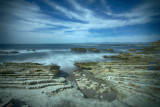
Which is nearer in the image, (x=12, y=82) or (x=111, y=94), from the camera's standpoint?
(x=111, y=94)

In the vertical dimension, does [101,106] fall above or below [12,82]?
below

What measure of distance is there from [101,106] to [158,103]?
195 inches

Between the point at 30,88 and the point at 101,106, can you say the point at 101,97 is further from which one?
the point at 30,88

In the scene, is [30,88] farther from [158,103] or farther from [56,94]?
[158,103]

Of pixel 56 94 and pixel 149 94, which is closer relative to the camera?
pixel 149 94

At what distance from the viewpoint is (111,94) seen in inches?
381

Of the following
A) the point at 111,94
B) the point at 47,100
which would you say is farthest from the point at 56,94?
the point at 111,94

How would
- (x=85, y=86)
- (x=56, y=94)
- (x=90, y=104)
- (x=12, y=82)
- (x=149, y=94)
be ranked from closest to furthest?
1. (x=90, y=104)
2. (x=149, y=94)
3. (x=56, y=94)
4. (x=12, y=82)
5. (x=85, y=86)

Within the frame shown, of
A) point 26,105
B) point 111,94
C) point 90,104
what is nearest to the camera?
point 26,105

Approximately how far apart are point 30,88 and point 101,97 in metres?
8.27

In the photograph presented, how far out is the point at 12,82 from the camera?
10.6 meters

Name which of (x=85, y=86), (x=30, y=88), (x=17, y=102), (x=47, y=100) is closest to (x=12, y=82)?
(x=30, y=88)

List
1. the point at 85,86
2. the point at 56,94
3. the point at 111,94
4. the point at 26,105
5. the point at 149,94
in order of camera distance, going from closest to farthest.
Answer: the point at 26,105, the point at 149,94, the point at 56,94, the point at 111,94, the point at 85,86

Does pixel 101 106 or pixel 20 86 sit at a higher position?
pixel 20 86
